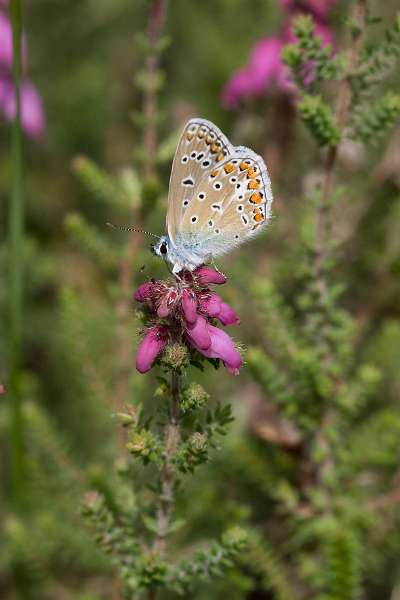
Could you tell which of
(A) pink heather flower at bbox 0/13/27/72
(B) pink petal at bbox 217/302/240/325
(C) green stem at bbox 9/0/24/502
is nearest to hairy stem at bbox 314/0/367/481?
(B) pink petal at bbox 217/302/240/325

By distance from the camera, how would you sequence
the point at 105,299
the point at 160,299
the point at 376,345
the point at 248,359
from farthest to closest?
the point at 105,299
the point at 376,345
the point at 248,359
the point at 160,299

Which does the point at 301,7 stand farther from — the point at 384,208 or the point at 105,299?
the point at 105,299

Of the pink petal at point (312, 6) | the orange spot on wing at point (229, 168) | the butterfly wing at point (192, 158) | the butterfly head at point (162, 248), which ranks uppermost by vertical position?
the pink petal at point (312, 6)

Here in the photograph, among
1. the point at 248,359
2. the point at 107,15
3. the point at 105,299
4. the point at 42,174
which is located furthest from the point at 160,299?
the point at 107,15

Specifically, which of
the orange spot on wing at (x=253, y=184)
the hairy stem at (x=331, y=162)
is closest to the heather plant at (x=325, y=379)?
the hairy stem at (x=331, y=162)

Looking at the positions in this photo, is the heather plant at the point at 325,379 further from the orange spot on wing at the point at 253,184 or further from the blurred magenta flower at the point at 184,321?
the blurred magenta flower at the point at 184,321
